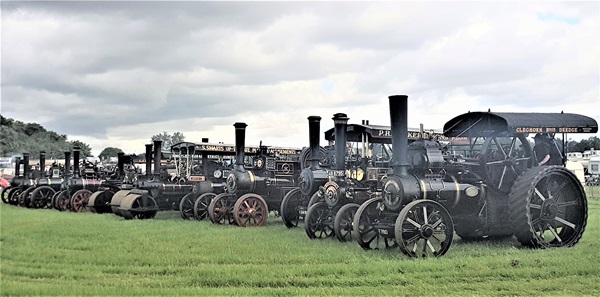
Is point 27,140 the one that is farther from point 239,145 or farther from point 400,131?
point 400,131

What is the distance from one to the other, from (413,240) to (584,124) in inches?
149

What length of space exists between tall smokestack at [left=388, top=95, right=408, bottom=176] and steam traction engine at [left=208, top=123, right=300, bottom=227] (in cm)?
532

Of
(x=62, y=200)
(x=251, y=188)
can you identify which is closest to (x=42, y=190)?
(x=62, y=200)

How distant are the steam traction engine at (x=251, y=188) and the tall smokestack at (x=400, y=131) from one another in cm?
532

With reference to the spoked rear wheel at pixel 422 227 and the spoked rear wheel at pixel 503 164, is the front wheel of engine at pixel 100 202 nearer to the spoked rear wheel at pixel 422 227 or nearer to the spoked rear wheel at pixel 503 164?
the spoked rear wheel at pixel 422 227

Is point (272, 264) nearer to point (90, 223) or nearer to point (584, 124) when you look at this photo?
point (584, 124)

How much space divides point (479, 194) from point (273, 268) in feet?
12.3

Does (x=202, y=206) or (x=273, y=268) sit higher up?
(x=202, y=206)

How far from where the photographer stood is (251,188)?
44.6 feet

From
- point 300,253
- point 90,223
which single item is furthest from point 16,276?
point 90,223

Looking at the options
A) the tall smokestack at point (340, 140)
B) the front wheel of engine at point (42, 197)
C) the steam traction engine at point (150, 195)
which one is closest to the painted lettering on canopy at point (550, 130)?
the tall smokestack at point (340, 140)

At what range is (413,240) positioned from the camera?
26.2ft

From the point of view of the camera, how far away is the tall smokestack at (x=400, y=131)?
852cm

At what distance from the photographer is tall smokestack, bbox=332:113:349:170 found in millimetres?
11125
